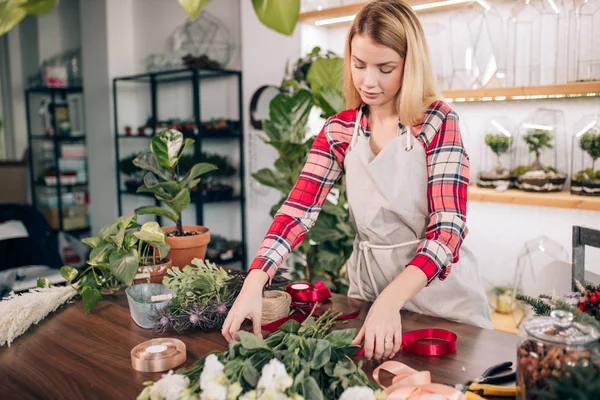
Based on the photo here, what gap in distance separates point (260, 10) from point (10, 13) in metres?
0.16

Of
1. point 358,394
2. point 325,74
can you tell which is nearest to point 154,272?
point 358,394

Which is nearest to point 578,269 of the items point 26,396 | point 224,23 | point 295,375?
point 295,375

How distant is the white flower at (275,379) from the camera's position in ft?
2.26

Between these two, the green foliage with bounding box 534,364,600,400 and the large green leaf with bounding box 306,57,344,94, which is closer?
the green foliage with bounding box 534,364,600,400

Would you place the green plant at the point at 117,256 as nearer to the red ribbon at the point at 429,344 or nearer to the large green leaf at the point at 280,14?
the red ribbon at the point at 429,344

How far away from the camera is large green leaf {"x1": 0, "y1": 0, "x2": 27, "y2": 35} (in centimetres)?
35

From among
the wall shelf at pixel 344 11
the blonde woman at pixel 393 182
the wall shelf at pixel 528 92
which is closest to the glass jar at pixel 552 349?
the blonde woman at pixel 393 182

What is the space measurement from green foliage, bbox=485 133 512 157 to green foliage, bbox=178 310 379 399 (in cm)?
199

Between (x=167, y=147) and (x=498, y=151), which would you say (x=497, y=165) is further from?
(x=167, y=147)

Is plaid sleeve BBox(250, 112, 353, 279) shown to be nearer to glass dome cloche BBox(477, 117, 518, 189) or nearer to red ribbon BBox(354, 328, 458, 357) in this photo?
red ribbon BBox(354, 328, 458, 357)

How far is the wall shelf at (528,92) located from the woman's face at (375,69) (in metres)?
1.26

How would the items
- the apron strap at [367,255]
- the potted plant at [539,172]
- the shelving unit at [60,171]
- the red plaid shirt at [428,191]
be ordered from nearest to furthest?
the red plaid shirt at [428,191] → the apron strap at [367,255] → the potted plant at [539,172] → the shelving unit at [60,171]

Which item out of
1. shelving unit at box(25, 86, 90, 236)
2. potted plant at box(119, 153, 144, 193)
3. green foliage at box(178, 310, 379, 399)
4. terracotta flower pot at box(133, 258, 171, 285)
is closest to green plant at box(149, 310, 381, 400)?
green foliage at box(178, 310, 379, 399)

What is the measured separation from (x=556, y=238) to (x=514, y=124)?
58cm
